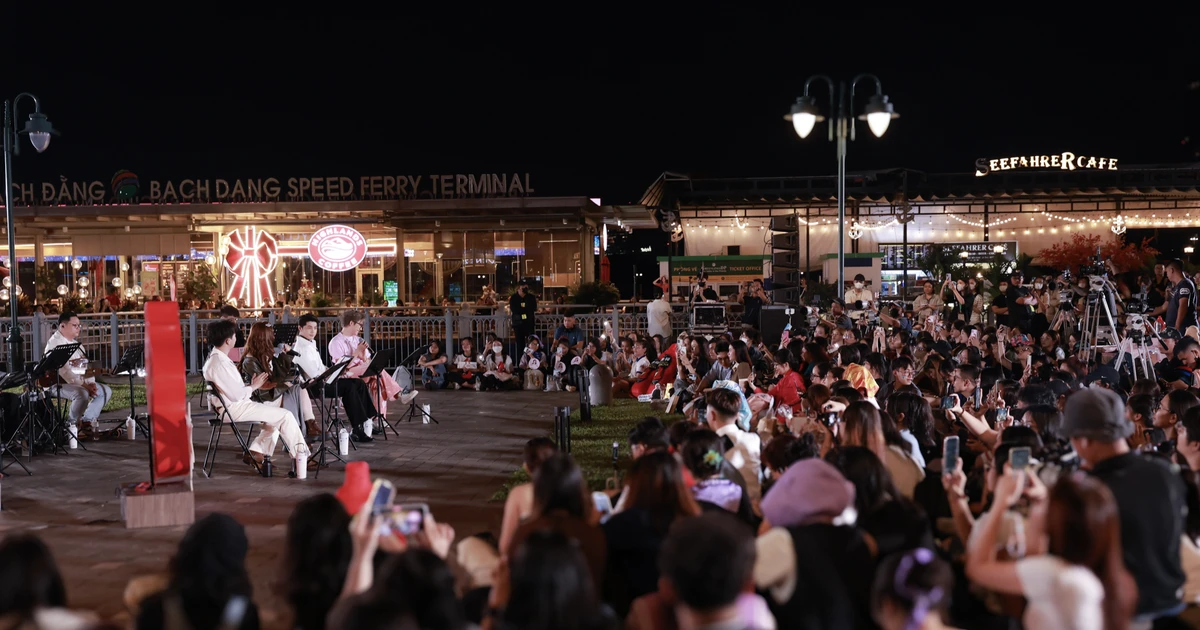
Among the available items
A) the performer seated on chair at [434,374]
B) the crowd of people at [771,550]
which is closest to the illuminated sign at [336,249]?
the performer seated on chair at [434,374]

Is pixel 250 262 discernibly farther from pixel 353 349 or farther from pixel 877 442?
pixel 877 442

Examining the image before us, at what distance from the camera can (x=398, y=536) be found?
362 centimetres

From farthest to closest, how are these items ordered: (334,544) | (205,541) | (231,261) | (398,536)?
(231,261) → (398,536) → (334,544) → (205,541)

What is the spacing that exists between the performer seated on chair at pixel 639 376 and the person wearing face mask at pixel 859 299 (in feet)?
11.3

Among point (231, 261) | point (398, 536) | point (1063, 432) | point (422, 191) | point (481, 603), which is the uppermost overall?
point (422, 191)

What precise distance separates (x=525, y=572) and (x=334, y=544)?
93cm

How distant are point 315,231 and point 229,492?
71.5 feet

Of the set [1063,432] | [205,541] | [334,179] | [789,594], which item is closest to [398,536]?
[205,541]

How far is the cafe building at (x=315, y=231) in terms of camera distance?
27.7m

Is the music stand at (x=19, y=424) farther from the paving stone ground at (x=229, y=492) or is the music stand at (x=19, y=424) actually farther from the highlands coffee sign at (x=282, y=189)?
the highlands coffee sign at (x=282, y=189)

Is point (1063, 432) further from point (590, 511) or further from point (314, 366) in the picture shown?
point (314, 366)

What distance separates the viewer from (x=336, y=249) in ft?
73.3

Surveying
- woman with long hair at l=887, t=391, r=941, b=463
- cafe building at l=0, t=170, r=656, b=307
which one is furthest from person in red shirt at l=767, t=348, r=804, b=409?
cafe building at l=0, t=170, r=656, b=307

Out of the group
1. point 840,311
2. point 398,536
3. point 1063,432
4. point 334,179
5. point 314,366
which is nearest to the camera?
point 398,536
